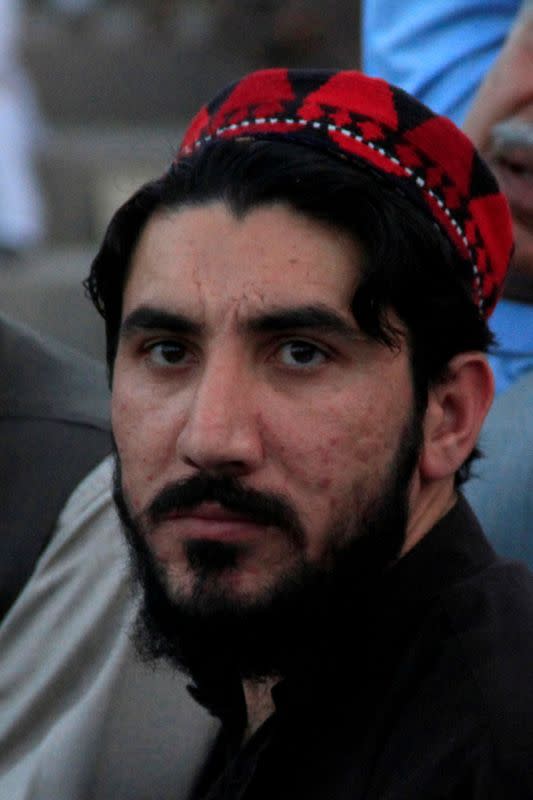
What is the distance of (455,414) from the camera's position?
2299mm

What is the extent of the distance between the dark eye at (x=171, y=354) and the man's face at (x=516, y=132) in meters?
1.15

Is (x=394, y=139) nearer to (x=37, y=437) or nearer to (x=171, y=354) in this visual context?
(x=171, y=354)

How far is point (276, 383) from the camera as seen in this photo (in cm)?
216

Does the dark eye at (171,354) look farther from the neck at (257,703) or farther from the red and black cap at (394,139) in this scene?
the neck at (257,703)

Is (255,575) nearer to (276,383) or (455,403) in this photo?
(276,383)

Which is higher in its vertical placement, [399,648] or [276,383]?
[276,383]

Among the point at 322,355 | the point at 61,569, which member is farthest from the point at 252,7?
the point at 322,355

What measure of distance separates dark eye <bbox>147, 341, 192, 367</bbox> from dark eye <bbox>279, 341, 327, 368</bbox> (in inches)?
6.2

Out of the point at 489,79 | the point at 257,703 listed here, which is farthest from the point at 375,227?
the point at 489,79

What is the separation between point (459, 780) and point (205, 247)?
2.60 feet

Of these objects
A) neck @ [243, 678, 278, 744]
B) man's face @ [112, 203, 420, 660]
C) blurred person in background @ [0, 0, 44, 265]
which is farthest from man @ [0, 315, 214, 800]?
blurred person in background @ [0, 0, 44, 265]

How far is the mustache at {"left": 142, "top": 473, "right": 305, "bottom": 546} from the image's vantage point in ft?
6.91

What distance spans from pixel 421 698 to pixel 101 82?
8.53m

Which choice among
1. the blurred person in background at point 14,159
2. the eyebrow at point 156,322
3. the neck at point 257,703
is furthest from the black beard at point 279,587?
the blurred person in background at point 14,159
